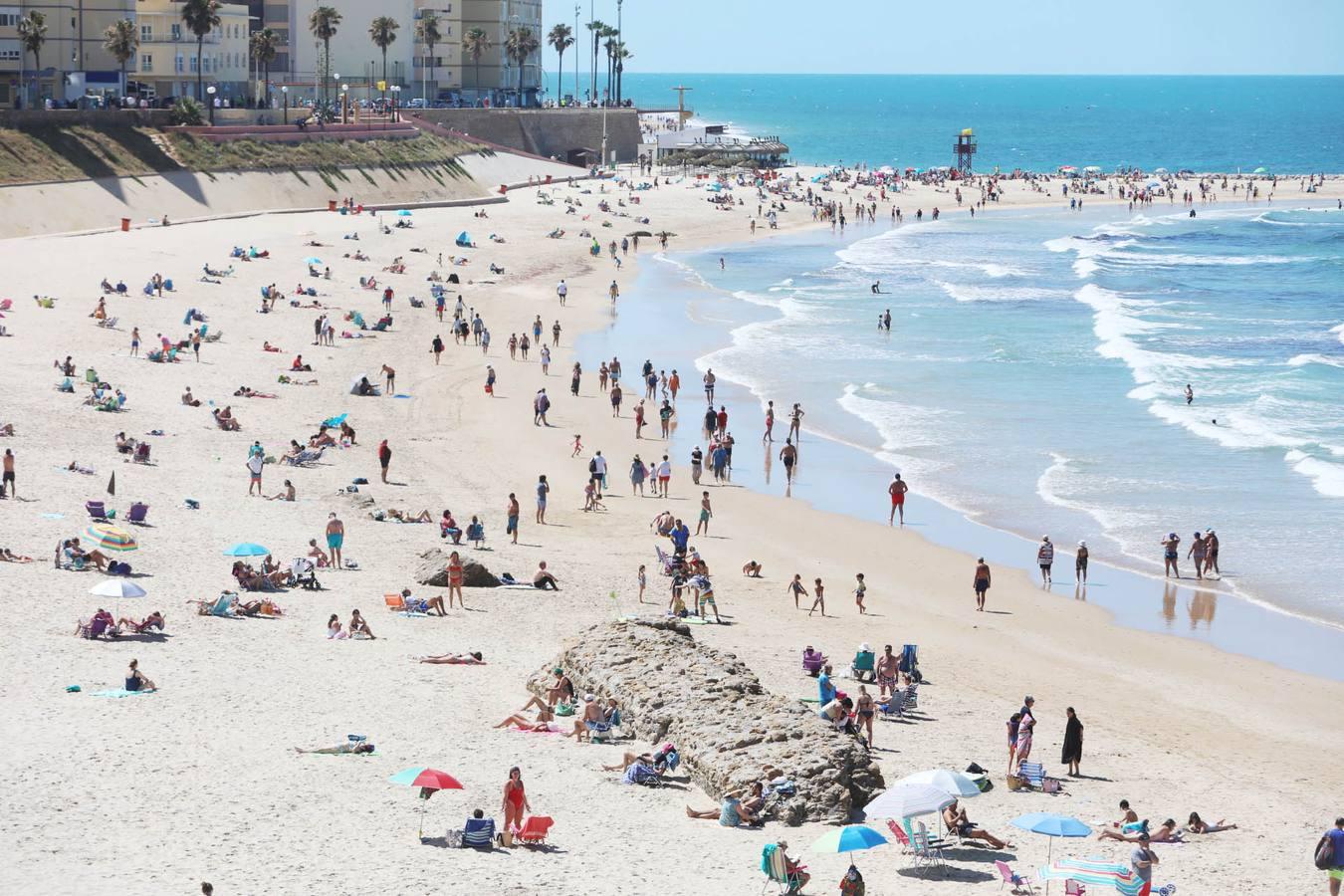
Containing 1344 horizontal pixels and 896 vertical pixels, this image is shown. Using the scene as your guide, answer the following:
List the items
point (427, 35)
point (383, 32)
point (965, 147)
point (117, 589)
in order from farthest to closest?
point (965, 147), point (427, 35), point (383, 32), point (117, 589)

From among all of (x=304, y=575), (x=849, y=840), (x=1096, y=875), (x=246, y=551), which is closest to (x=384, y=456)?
(x=246, y=551)

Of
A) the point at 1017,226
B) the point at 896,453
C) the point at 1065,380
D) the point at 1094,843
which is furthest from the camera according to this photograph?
the point at 1017,226

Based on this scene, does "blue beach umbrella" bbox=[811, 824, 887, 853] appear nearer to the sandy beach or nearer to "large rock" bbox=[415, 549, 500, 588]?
the sandy beach

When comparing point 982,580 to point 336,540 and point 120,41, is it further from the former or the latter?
point 120,41

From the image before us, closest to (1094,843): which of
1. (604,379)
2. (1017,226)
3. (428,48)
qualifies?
(604,379)

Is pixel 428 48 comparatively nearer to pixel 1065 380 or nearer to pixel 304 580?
pixel 1065 380

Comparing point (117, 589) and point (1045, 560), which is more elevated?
point (117, 589)

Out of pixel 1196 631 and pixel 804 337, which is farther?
pixel 804 337
